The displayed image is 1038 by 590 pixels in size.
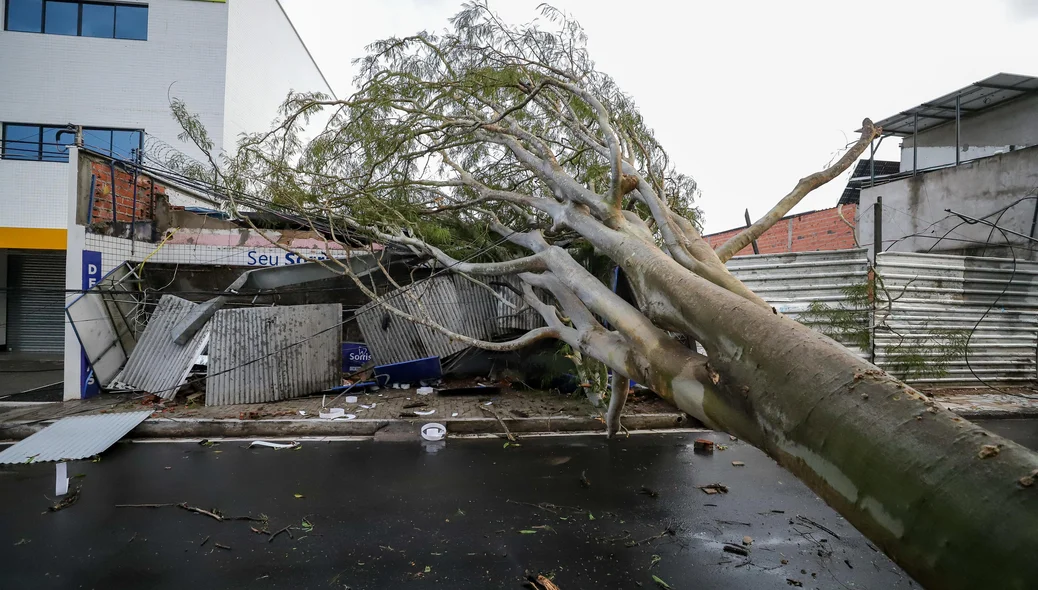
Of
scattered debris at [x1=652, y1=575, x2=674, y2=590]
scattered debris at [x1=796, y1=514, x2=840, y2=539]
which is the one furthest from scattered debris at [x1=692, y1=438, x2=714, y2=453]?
scattered debris at [x1=652, y1=575, x2=674, y2=590]

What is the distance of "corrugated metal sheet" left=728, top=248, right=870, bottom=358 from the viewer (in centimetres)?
862

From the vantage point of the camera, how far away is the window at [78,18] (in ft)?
42.9

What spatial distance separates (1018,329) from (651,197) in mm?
9880

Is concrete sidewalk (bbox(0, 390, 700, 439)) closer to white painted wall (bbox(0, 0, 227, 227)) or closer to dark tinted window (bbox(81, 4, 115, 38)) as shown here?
white painted wall (bbox(0, 0, 227, 227))

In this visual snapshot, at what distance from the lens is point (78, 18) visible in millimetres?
13266

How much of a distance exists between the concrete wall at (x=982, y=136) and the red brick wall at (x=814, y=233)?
2149 millimetres

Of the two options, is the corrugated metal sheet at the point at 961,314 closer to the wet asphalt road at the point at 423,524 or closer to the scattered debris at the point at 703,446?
the scattered debris at the point at 703,446

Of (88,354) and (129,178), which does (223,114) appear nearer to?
(129,178)

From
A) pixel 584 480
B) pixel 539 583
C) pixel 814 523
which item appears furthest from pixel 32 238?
pixel 814 523

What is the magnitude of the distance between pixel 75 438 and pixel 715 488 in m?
7.01

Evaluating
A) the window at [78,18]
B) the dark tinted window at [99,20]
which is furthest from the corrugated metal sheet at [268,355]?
the dark tinted window at [99,20]

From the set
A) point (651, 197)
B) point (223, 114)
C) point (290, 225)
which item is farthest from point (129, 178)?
point (651, 197)

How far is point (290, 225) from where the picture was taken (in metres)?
9.98

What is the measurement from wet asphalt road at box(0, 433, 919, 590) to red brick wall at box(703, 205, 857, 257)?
37.0 ft
